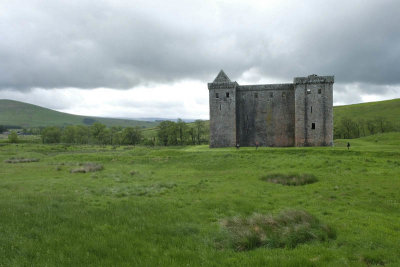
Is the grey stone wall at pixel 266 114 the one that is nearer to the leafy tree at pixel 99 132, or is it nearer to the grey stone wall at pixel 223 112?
the grey stone wall at pixel 223 112

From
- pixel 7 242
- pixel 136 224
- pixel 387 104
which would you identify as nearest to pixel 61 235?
pixel 7 242

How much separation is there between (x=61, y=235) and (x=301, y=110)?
135ft

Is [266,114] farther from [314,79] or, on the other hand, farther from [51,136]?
[51,136]

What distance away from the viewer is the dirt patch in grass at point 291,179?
782 inches

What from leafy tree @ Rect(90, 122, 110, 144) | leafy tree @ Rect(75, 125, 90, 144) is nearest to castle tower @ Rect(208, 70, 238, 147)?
leafy tree @ Rect(90, 122, 110, 144)

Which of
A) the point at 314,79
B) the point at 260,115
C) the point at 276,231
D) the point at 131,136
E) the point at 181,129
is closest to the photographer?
the point at 276,231

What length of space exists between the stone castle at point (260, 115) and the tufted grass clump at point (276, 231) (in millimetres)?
36074

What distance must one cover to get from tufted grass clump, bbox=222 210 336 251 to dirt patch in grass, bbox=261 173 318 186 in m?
10.3

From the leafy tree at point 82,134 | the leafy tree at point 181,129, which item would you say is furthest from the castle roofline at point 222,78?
the leafy tree at point 82,134

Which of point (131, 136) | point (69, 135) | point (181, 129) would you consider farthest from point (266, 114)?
point (69, 135)

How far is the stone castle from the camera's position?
43188mm

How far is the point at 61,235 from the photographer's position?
8.45 meters

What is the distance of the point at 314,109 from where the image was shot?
140 ft

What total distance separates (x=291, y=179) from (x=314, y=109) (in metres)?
26.2
